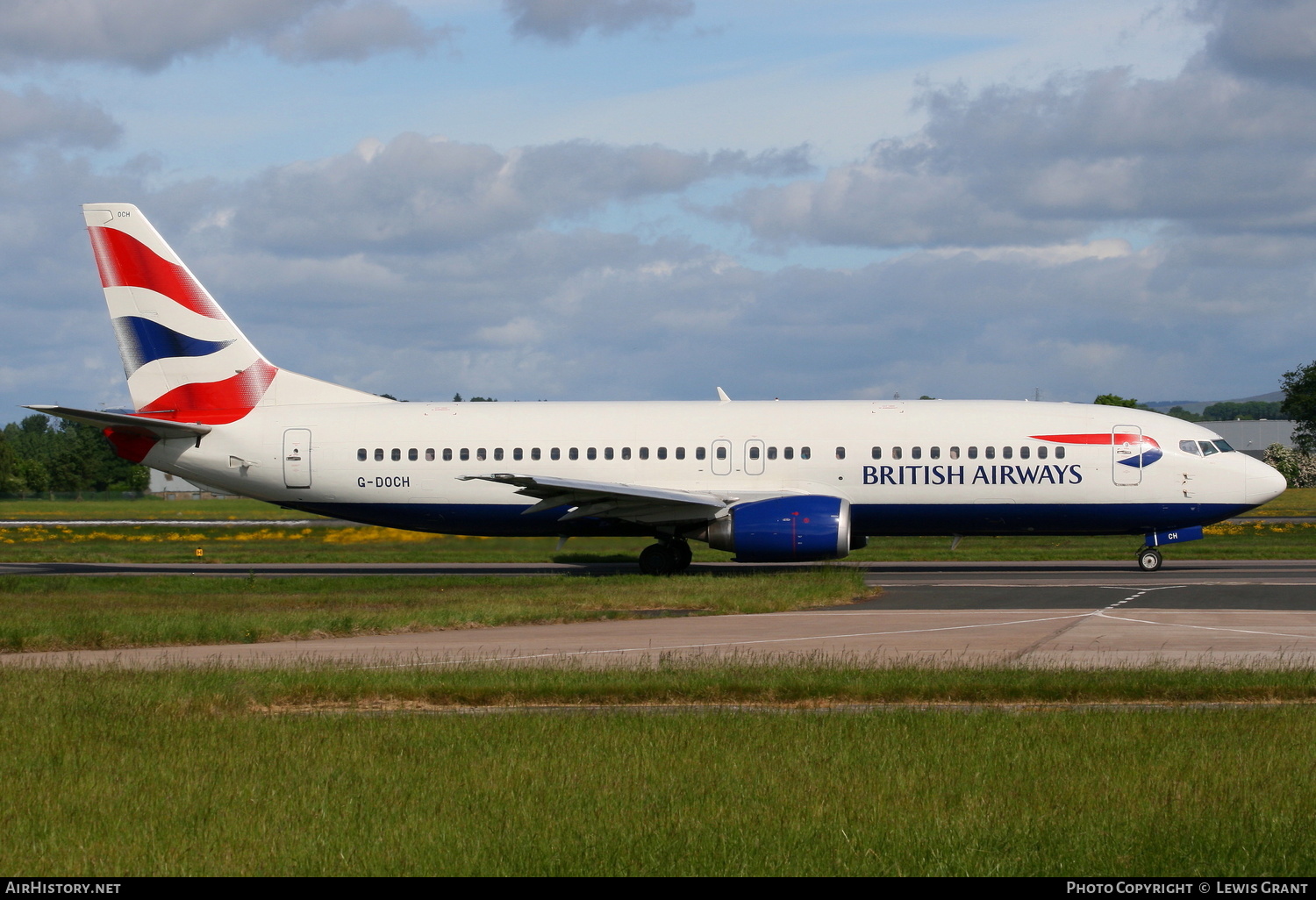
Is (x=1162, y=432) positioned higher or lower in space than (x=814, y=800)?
higher

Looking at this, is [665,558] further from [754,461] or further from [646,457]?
[754,461]

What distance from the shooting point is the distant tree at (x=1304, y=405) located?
131 metres

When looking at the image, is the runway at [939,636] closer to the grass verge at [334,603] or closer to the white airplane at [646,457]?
the grass verge at [334,603]

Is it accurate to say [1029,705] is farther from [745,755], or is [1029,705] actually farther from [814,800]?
[814,800]

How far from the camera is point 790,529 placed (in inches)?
1137

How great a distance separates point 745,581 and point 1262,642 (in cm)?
1127

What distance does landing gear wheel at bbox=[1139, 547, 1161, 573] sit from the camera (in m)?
30.6

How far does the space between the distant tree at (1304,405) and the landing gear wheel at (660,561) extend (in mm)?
117291

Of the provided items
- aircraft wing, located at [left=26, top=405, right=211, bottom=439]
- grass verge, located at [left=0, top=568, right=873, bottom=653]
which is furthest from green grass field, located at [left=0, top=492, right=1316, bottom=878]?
aircraft wing, located at [left=26, top=405, right=211, bottom=439]

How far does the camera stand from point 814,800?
8.71m

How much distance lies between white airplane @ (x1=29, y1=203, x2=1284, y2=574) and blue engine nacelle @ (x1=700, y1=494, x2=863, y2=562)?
40 mm

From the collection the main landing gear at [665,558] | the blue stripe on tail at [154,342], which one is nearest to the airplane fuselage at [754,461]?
the main landing gear at [665,558]

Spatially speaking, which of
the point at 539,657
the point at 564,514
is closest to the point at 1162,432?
the point at 564,514

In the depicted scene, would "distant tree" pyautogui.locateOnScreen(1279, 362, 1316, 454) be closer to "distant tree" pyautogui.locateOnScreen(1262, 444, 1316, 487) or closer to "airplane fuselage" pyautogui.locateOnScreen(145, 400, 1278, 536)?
"distant tree" pyautogui.locateOnScreen(1262, 444, 1316, 487)
